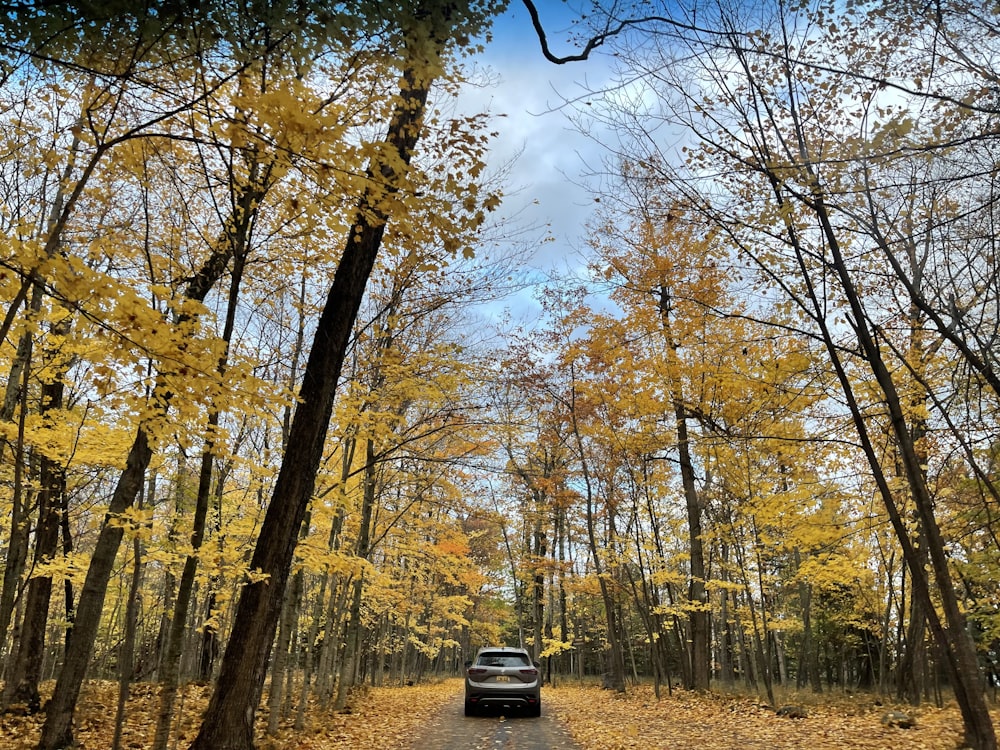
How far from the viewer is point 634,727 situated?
9.05 meters

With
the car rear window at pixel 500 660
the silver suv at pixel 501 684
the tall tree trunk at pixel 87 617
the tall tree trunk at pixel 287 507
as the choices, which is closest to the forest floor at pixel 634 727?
the tall tree trunk at pixel 87 617

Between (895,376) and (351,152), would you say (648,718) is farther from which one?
(351,152)

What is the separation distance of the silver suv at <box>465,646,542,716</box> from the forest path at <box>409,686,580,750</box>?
0.26 m

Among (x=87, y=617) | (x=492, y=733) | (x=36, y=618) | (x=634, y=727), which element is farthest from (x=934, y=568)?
(x=36, y=618)

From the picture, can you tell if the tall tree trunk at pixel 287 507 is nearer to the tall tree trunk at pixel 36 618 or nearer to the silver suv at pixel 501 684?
the tall tree trunk at pixel 36 618

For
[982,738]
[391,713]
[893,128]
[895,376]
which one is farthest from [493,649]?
[893,128]

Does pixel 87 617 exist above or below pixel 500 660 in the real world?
above

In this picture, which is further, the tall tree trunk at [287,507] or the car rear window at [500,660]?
the car rear window at [500,660]

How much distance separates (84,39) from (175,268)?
3977 millimetres

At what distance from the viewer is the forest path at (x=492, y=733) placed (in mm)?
7814

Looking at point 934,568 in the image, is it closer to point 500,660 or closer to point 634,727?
point 634,727

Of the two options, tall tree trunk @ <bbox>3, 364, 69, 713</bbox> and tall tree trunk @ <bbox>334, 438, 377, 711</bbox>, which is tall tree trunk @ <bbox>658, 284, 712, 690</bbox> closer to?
tall tree trunk @ <bbox>334, 438, 377, 711</bbox>

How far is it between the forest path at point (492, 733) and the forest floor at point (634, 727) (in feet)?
0.72

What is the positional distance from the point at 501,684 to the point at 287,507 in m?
7.75
